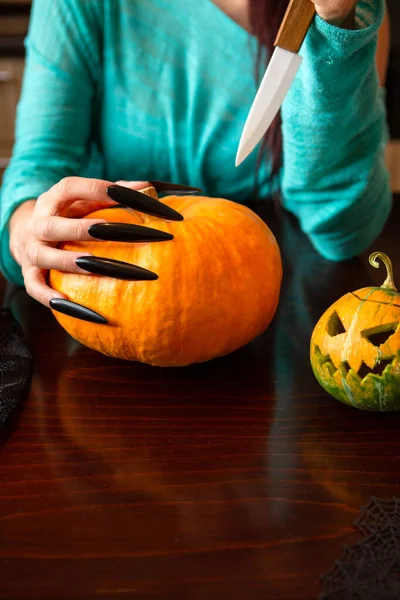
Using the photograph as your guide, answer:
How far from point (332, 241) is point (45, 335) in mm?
424

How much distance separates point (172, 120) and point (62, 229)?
497 mm

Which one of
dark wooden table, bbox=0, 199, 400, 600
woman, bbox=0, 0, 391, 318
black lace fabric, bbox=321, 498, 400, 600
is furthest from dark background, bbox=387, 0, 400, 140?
black lace fabric, bbox=321, 498, 400, 600

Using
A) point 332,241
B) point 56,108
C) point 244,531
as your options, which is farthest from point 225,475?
point 56,108

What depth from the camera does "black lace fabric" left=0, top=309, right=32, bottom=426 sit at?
1.82 ft

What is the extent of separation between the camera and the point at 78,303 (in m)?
0.59

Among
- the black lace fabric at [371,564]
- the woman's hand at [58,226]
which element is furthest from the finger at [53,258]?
the black lace fabric at [371,564]

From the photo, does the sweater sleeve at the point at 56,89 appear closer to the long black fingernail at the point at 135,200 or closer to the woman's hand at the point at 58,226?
the woman's hand at the point at 58,226

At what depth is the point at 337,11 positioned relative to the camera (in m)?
0.62

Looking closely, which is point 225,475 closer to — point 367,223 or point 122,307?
point 122,307

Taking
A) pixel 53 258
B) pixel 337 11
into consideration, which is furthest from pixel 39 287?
pixel 337 11

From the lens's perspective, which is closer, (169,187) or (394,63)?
(169,187)

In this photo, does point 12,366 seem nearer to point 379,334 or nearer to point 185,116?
point 379,334

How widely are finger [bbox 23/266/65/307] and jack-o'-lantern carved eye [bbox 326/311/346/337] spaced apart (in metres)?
0.25

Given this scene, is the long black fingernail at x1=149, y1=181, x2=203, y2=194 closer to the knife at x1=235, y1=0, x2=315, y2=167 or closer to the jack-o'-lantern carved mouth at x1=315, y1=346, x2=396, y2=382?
the knife at x1=235, y1=0, x2=315, y2=167
